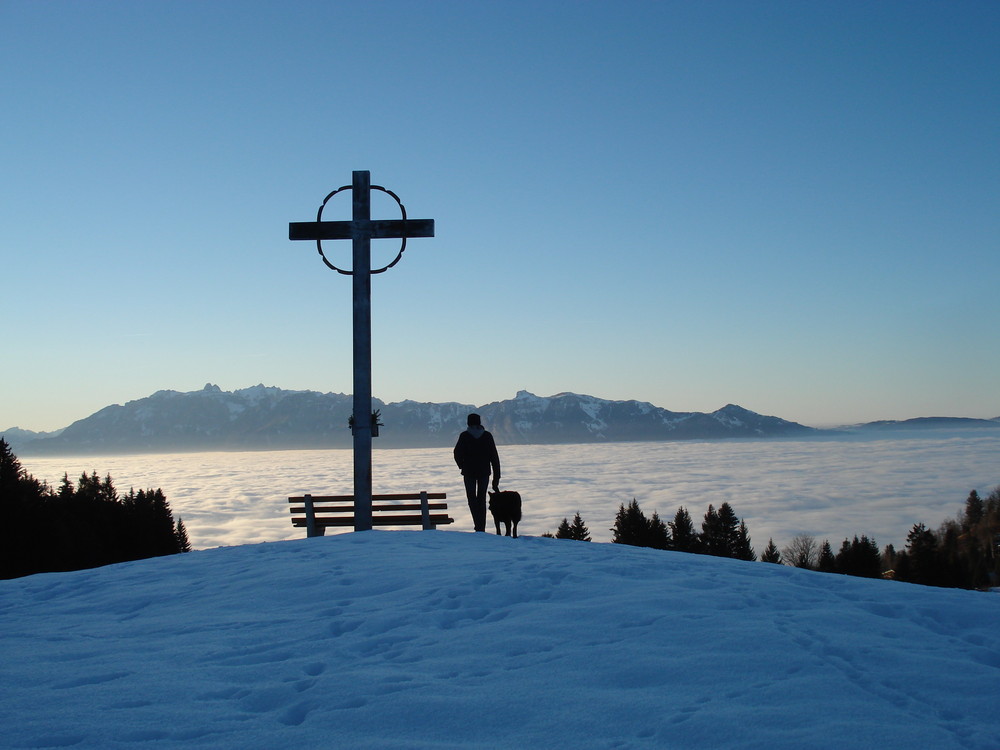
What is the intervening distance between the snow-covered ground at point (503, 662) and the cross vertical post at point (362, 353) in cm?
468

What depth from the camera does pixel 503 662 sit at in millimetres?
4996

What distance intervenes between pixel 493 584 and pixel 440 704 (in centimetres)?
303

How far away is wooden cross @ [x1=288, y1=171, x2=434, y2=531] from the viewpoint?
42.7 ft

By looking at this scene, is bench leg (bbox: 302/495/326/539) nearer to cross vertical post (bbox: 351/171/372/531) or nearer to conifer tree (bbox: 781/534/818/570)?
cross vertical post (bbox: 351/171/372/531)

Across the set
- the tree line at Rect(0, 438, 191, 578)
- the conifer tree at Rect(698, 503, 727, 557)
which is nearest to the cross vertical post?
the tree line at Rect(0, 438, 191, 578)

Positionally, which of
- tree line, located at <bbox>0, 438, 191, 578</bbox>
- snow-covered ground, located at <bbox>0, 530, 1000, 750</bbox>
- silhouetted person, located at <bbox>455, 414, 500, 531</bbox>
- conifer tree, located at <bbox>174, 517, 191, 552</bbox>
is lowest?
conifer tree, located at <bbox>174, 517, 191, 552</bbox>

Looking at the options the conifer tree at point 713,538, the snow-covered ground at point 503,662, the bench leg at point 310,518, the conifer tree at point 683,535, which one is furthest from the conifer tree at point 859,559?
the snow-covered ground at point 503,662

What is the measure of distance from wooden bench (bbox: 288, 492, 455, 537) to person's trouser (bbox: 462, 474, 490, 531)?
0.76 m

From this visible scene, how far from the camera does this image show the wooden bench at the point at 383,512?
45.2 feet

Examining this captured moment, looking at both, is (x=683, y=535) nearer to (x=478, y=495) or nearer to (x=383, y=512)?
(x=383, y=512)

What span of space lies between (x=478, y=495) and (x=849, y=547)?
3156 inches

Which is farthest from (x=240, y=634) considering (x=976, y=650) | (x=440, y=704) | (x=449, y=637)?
(x=976, y=650)

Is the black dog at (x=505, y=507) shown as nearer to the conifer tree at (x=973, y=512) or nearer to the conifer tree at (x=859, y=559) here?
the conifer tree at (x=859, y=559)

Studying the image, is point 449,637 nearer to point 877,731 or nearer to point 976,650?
point 877,731
